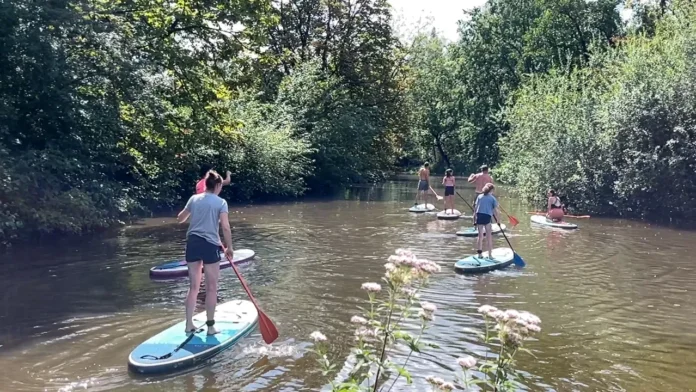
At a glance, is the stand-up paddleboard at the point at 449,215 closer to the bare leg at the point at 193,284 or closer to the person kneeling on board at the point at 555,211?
the person kneeling on board at the point at 555,211

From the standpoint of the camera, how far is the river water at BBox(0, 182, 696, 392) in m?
6.96

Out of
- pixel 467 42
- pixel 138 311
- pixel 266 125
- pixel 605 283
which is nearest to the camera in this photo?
pixel 138 311

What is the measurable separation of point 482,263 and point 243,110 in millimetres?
18624

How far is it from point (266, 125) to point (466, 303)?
21035mm

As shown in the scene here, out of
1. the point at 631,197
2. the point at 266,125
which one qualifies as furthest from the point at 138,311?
the point at 266,125

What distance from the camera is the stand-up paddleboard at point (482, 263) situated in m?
12.4

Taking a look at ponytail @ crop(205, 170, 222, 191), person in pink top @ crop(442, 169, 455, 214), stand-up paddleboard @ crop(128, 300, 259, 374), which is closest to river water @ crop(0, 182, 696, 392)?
stand-up paddleboard @ crop(128, 300, 259, 374)

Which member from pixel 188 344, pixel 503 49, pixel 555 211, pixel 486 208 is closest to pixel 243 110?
pixel 555 211

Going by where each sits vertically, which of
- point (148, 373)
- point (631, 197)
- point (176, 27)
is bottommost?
point (148, 373)

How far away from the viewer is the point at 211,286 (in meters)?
7.55

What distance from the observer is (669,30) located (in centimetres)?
2434

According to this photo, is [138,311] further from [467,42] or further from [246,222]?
[467,42]

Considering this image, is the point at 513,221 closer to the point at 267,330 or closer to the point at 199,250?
the point at 267,330

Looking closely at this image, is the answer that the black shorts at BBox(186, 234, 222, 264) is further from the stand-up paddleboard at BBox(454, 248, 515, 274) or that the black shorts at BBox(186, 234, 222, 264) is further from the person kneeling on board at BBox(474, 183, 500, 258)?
the person kneeling on board at BBox(474, 183, 500, 258)
